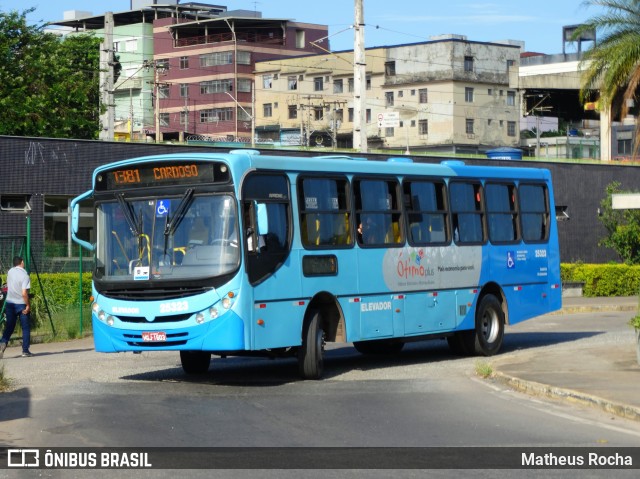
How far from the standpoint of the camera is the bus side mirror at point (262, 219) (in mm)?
15211

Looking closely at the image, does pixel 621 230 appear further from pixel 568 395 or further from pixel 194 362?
pixel 568 395

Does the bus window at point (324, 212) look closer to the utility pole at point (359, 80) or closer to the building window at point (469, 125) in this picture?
the utility pole at point (359, 80)

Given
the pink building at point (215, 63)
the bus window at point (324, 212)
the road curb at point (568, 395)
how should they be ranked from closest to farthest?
the road curb at point (568, 395), the bus window at point (324, 212), the pink building at point (215, 63)

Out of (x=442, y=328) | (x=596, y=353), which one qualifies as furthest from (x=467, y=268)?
(x=596, y=353)

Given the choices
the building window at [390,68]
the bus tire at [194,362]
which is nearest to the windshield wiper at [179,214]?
the bus tire at [194,362]

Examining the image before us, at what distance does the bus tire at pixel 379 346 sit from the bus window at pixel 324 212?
3324mm

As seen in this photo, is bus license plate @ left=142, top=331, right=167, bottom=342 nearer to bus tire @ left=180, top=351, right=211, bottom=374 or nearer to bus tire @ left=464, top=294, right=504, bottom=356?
bus tire @ left=180, top=351, right=211, bottom=374

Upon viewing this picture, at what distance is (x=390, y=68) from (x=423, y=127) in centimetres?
607

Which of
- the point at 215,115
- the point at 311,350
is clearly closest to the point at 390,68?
the point at 215,115

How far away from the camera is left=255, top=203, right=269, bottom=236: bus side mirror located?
49.9 ft

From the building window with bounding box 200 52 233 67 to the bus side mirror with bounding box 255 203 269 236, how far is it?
3589 inches

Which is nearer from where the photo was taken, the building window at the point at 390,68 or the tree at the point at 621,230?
the tree at the point at 621,230

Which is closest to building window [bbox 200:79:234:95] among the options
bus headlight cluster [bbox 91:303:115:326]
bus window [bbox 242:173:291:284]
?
bus headlight cluster [bbox 91:303:115:326]

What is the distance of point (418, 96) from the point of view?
94.8 m
